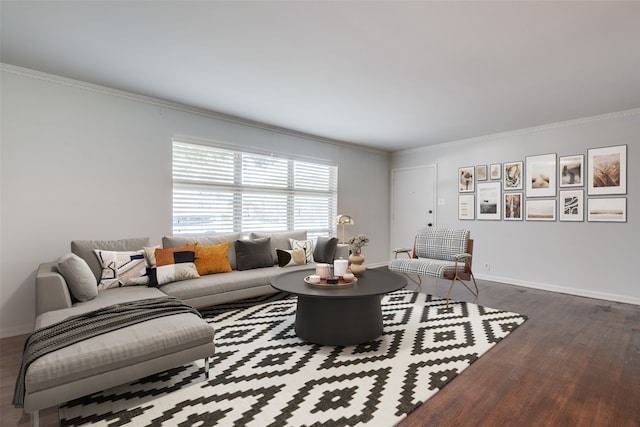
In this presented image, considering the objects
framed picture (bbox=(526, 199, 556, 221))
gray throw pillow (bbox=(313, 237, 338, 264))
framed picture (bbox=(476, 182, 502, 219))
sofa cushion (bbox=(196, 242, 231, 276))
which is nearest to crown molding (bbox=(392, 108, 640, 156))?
framed picture (bbox=(476, 182, 502, 219))

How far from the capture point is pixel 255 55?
2854mm

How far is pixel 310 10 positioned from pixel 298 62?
2.52ft

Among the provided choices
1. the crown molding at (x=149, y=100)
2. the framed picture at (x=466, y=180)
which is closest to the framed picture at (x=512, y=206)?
the framed picture at (x=466, y=180)

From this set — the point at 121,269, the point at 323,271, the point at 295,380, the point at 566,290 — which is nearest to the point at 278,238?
the point at 323,271

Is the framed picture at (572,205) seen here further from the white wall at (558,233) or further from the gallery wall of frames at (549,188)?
the white wall at (558,233)

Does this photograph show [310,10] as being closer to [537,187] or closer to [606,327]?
[606,327]

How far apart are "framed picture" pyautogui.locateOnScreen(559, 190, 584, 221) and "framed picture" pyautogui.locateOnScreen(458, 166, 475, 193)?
1.35 metres

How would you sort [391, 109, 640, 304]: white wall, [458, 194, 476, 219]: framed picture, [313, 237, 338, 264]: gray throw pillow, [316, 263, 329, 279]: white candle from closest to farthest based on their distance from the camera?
[316, 263, 329, 279]: white candle
[391, 109, 640, 304]: white wall
[313, 237, 338, 264]: gray throw pillow
[458, 194, 476, 219]: framed picture

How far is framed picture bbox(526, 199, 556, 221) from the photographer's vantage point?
4887 mm

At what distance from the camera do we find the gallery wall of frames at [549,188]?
14.4 ft

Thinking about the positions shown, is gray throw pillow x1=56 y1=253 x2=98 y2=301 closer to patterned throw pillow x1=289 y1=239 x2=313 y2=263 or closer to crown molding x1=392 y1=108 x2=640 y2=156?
patterned throw pillow x1=289 y1=239 x2=313 y2=263

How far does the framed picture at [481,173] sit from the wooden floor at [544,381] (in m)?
2.72

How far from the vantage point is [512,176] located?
5293mm

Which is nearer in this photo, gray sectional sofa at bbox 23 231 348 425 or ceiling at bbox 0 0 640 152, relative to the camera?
gray sectional sofa at bbox 23 231 348 425
